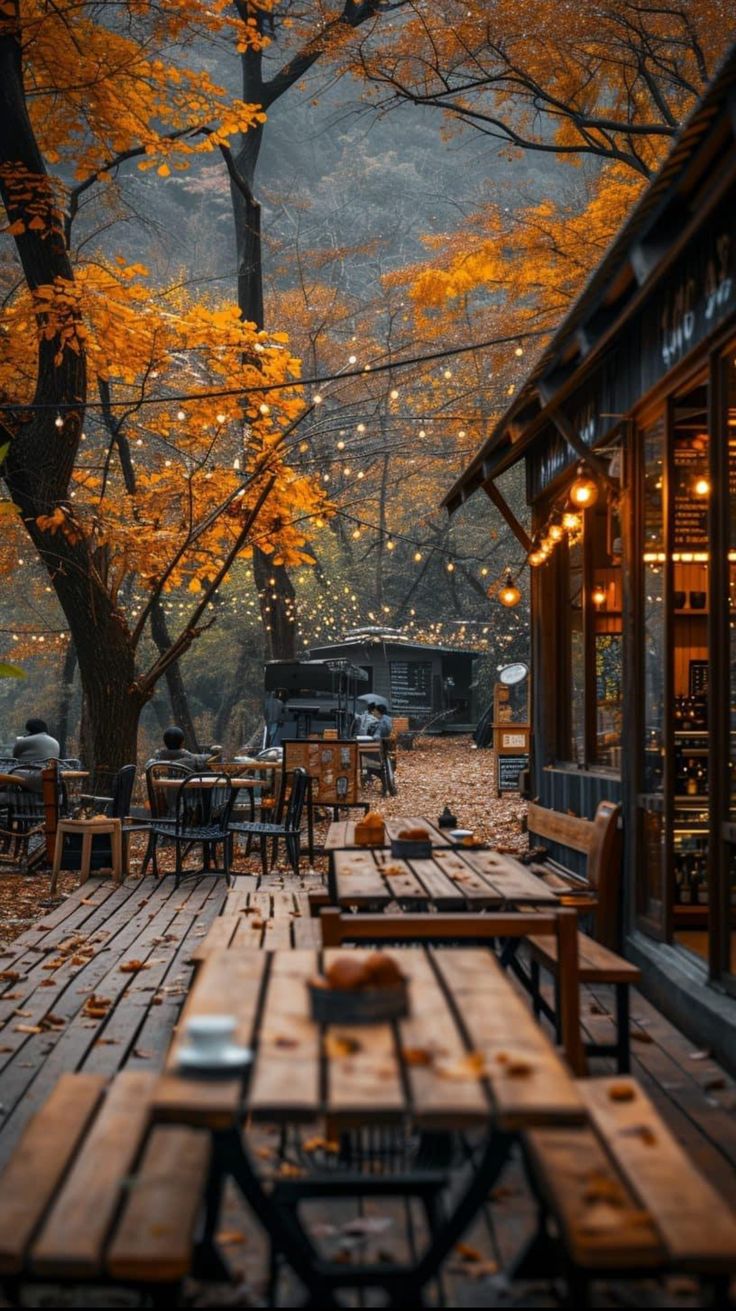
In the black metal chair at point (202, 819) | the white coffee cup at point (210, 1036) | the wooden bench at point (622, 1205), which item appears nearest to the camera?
the wooden bench at point (622, 1205)

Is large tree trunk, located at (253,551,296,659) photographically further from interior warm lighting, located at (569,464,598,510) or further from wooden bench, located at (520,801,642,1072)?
interior warm lighting, located at (569,464,598,510)

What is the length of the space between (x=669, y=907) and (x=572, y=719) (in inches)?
135

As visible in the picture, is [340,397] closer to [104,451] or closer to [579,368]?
[104,451]

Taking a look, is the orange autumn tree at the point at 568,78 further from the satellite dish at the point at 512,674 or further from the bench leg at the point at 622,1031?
the bench leg at the point at 622,1031

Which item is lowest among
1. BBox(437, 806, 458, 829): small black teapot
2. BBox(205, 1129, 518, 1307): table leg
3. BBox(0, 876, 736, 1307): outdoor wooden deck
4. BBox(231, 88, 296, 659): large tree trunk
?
BBox(0, 876, 736, 1307): outdoor wooden deck

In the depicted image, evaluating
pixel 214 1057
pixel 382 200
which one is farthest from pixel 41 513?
pixel 382 200

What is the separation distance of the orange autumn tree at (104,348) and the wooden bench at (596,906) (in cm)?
637

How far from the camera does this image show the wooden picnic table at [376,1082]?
103 inches

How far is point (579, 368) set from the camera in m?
7.32

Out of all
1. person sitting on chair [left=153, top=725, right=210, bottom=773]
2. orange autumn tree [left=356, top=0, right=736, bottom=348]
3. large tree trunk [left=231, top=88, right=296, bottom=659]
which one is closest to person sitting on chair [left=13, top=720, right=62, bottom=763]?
person sitting on chair [left=153, top=725, right=210, bottom=773]

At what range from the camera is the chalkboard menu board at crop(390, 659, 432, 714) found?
124ft

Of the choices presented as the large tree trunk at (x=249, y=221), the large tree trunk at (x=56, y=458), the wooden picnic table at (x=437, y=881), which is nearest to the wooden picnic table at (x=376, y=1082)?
the wooden picnic table at (x=437, y=881)

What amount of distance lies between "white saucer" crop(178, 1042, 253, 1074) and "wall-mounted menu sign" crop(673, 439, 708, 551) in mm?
5079

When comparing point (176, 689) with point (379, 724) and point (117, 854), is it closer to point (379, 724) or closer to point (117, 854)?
point (379, 724)
